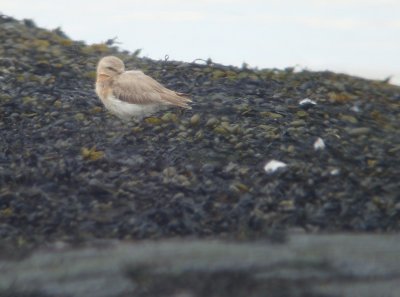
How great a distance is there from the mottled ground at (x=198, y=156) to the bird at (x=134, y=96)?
144 mm

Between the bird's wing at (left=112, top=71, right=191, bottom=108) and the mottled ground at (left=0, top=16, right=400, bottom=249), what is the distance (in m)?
0.16

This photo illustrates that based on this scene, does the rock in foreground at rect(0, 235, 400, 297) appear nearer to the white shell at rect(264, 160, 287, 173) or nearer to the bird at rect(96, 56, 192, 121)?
the white shell at rect(264, 160, 287, 173)

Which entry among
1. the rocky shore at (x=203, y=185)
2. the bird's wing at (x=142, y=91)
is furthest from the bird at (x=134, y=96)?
the rocky shore at (x=203, y=185)

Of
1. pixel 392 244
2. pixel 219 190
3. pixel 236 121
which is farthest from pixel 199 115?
pixel 392 244

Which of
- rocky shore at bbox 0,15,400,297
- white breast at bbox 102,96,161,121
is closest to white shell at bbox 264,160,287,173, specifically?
rocky shore at bbox 0,15,400,297

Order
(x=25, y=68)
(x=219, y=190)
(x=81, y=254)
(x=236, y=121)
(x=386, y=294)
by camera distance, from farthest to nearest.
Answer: (x=25, y=68) → (x=236, y=121) → (x=219, y=190) → (x=81, y=254) → (x=386, y=294)

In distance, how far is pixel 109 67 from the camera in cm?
941

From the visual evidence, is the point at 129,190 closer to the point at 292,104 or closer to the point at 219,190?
the point at 219,190

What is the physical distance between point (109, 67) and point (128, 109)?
72 centimetres

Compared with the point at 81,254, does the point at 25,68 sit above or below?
above

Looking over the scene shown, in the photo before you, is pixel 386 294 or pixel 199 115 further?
pixel 199 115

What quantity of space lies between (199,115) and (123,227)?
2.18 meters

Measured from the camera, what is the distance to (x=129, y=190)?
7312mm

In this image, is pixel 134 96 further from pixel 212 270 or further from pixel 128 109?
pixel 212 270
